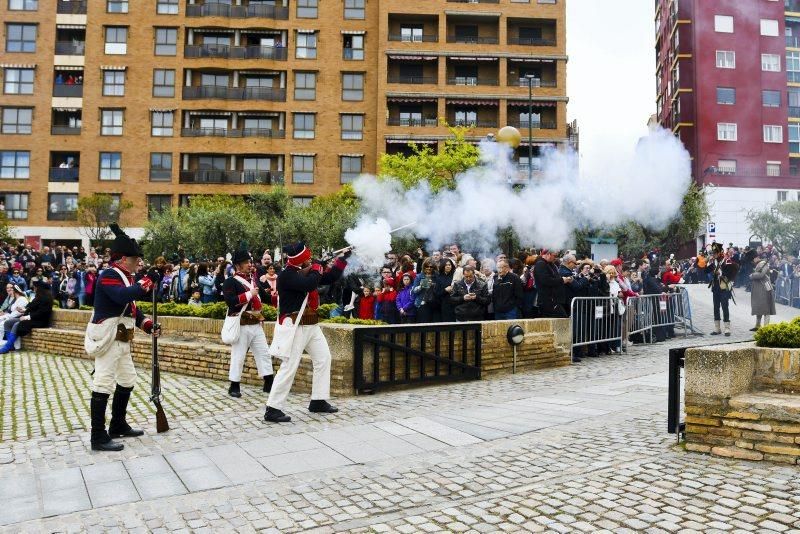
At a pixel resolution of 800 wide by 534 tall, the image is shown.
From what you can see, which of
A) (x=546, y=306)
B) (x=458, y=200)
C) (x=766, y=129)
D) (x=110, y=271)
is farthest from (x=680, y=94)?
(x=110, y=271)

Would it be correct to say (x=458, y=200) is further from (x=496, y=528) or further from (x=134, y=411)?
(x=496, y=528)

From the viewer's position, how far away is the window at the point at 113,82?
152ft

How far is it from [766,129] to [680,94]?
648 cm

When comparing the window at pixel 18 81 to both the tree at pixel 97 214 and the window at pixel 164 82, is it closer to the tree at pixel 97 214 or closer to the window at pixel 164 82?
the window at pixel 164 82

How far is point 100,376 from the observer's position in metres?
6.21

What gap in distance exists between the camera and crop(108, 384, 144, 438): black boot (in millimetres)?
6414

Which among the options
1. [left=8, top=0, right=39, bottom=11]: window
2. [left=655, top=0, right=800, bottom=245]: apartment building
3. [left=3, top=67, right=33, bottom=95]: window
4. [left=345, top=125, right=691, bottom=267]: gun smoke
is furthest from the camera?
[left=8, top=0, right=39, bottom=11]: window

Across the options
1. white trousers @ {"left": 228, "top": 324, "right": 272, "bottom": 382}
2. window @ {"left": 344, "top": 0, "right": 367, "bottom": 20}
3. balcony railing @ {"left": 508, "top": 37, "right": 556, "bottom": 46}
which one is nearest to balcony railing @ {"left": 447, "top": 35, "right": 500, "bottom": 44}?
balcony railing @ {"left": 508, "top": 37, "right": 556, "bottom": 46}

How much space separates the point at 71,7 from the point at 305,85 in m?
17.8

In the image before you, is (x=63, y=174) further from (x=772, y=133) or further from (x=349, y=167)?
(x=772, y=133)

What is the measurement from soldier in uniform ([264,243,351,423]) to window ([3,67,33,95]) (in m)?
47.9

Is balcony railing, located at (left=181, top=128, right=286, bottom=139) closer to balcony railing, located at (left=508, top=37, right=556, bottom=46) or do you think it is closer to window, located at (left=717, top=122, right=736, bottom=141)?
balcony railing, located at (left=508, top=37, right=556, bottom=46)

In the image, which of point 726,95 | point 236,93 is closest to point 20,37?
point 236,93

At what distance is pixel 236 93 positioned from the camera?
A: 4678 centimetres
